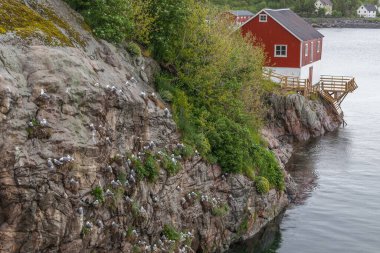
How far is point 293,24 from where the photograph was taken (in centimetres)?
6512

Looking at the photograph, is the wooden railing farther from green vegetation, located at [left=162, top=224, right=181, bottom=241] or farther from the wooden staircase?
green vegetation, located at [left=162, top=224, right=181, bottom=241]

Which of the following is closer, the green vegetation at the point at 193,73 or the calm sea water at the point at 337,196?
the green vegetation at the point at 193,73

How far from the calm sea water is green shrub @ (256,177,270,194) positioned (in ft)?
7.67

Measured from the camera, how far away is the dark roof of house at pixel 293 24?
6191cm

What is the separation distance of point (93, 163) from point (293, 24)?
4876cm

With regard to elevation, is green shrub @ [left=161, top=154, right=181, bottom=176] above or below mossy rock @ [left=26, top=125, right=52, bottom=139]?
below

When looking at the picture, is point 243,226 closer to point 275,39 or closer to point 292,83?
point 292,83

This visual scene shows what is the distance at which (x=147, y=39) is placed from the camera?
99.5ft

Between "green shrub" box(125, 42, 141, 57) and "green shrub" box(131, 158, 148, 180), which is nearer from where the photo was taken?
"green shrub" box(131, 158, 148, 180)

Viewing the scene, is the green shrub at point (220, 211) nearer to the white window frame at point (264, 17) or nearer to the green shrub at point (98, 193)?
the green shrub at point (98, 193)

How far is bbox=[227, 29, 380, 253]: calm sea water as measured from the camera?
30.9m

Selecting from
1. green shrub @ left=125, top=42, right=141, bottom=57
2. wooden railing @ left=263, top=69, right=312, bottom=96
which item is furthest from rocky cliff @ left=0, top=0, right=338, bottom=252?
wooden railing @ left=263, top=69, right=312, bottom=96

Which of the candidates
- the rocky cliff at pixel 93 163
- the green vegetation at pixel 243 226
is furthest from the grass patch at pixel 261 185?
the green vegetation at pixel 243 226

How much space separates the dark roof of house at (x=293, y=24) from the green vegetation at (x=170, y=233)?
4087 centimetres
